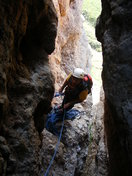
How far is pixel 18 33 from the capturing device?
2.88m

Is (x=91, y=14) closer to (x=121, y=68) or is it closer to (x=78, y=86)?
(x=78, y=86)

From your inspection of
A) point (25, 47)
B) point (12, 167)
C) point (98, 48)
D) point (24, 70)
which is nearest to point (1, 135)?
point (12, 167)

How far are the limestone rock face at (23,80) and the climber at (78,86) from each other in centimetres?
107

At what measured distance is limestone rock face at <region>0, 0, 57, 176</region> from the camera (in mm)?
2371

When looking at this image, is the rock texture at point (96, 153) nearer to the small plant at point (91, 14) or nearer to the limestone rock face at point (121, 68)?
the limestone rock face at point (121, 68)

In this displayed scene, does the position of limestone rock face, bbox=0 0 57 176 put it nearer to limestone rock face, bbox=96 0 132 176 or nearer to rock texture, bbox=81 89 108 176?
limestone rock face, bbox=96 0 132 176

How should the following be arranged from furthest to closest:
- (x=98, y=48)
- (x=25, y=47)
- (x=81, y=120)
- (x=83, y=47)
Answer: (x=98, y=48), (x=83, y=47), (x=81, y=120), (x=25, y=47)

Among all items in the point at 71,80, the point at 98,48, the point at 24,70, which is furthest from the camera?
the point at 98,48

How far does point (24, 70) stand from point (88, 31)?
21736 mm

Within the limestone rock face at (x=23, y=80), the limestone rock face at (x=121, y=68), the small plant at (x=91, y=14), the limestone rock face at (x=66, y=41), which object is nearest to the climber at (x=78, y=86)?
the limestone rock face at (x=23, y=80)

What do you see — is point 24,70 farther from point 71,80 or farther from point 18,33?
point 71,80

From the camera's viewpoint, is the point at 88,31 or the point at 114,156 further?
the point at 88,31

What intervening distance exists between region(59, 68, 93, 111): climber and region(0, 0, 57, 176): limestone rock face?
1.07 m

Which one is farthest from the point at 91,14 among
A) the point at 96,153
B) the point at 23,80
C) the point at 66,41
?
the point at 23,80
